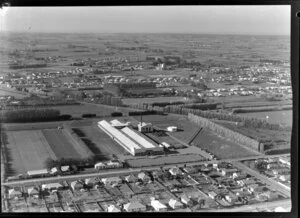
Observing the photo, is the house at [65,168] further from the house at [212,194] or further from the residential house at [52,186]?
the house at [212,194]

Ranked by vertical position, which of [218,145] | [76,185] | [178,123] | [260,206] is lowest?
[260,206]

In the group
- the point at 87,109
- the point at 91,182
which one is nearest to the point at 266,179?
the point at 91,182

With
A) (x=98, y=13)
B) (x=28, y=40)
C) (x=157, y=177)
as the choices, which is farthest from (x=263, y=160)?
(x=28, y=40)

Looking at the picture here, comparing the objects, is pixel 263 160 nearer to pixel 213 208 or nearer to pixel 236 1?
pixel 213 208

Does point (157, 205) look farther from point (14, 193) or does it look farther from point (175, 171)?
point (14, 193)

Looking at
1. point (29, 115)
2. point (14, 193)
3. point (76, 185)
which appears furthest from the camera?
point (29, 115)

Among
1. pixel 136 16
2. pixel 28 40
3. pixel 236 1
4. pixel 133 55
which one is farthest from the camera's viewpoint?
pixel 133 55

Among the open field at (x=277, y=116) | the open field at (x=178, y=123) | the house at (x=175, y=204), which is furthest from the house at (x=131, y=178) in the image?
the open field at (x=277, y=116)

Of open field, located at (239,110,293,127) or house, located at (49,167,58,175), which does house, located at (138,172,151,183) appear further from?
open field, located at (239,110,293,127)

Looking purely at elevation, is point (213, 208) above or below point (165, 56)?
below
